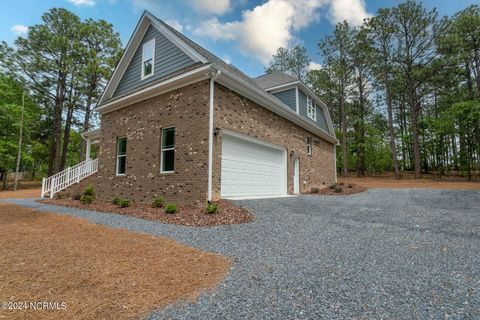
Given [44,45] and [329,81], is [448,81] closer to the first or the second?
[329,81]

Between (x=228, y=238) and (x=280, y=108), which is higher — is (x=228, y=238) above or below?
below

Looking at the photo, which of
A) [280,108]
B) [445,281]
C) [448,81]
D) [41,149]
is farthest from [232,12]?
[41,149]

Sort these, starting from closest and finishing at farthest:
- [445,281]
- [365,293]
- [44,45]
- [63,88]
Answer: [365,293]
[445,281]
[44,45]
[63,88]

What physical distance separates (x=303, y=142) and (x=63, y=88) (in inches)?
855

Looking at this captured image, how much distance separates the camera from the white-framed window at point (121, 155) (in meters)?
10.1

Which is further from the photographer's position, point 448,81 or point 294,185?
point 448,81

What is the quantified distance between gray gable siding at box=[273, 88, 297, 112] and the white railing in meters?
11.0

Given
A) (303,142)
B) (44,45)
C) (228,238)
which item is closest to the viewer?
(228,238)

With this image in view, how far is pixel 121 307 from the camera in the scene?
213cm

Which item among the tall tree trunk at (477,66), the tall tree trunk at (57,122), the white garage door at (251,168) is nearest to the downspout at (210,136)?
the white garage door at (251,168)

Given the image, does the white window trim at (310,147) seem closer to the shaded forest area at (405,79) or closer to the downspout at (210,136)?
the downspout at (210,136)

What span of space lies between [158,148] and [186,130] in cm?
150

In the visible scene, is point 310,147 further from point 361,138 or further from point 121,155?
point 361,138

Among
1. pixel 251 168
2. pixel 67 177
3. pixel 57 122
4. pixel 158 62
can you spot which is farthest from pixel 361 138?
pixel 57 122
